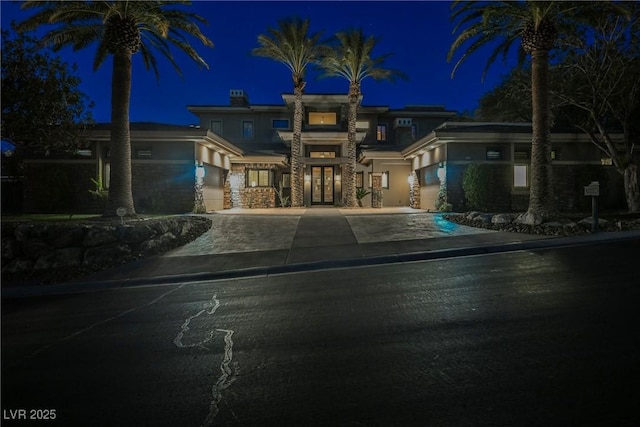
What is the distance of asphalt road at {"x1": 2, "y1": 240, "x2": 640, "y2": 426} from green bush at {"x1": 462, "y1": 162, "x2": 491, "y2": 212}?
13060 millimetres

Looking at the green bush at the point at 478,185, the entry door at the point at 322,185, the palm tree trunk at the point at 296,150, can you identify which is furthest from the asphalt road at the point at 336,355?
the entry door at the point at 322,185

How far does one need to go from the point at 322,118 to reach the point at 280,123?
11.7 feet

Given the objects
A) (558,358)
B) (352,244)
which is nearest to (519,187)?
(352,244)

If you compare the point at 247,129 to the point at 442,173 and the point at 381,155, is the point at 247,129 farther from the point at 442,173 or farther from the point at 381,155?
the point at 442,173

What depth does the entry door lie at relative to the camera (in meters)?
29.8

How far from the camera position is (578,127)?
21609 mm

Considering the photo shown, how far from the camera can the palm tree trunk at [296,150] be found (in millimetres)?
26703

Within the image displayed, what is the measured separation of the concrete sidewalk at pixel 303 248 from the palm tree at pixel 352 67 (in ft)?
34.0

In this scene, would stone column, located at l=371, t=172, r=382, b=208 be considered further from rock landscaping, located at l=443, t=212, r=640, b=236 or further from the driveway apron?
rock landscaping, located at l=443, t=212, r=640, b=236

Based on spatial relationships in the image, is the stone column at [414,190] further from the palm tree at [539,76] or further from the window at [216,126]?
the window at [216,126]

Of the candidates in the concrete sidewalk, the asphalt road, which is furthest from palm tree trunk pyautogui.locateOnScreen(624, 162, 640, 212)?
the asphalt road

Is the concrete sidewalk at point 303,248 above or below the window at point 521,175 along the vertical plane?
below

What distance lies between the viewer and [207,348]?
4641 mm

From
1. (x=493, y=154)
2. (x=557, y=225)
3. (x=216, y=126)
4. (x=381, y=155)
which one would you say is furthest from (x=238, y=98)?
(x=557, y=225)
